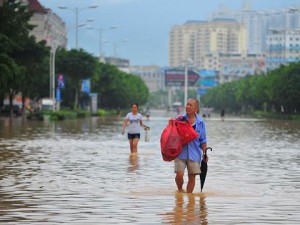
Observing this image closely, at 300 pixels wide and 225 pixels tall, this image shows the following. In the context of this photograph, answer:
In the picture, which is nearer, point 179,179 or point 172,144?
point 172,144

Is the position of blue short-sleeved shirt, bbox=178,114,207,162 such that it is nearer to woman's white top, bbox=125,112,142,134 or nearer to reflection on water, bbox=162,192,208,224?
reflection on water, bbox=162,192,208,224

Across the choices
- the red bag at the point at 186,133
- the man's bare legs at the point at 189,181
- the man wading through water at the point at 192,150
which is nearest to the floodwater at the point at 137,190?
the man's bare legs at the point at 189,181

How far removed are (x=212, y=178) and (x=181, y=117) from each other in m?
4.20

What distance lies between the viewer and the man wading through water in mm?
16719

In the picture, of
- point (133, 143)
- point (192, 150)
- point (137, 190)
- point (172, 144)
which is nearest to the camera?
point (172, 144)

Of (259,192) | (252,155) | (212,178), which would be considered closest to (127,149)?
(252,155)

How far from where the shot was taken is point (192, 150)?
1677 cm

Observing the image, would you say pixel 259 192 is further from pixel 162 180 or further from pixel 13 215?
pixel 13 215

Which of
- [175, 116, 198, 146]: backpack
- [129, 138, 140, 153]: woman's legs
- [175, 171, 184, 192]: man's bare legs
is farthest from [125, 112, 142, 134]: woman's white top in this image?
[175, 116, 198, 146]: backpack

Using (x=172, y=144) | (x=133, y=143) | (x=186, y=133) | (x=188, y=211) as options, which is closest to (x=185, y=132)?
(x=186, y=133)

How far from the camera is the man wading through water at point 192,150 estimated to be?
16.7 metres

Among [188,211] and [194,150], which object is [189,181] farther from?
[188,211]

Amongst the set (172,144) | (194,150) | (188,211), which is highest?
(172,144)

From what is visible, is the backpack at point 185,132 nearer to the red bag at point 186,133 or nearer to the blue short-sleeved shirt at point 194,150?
the red bag at point 186,133
